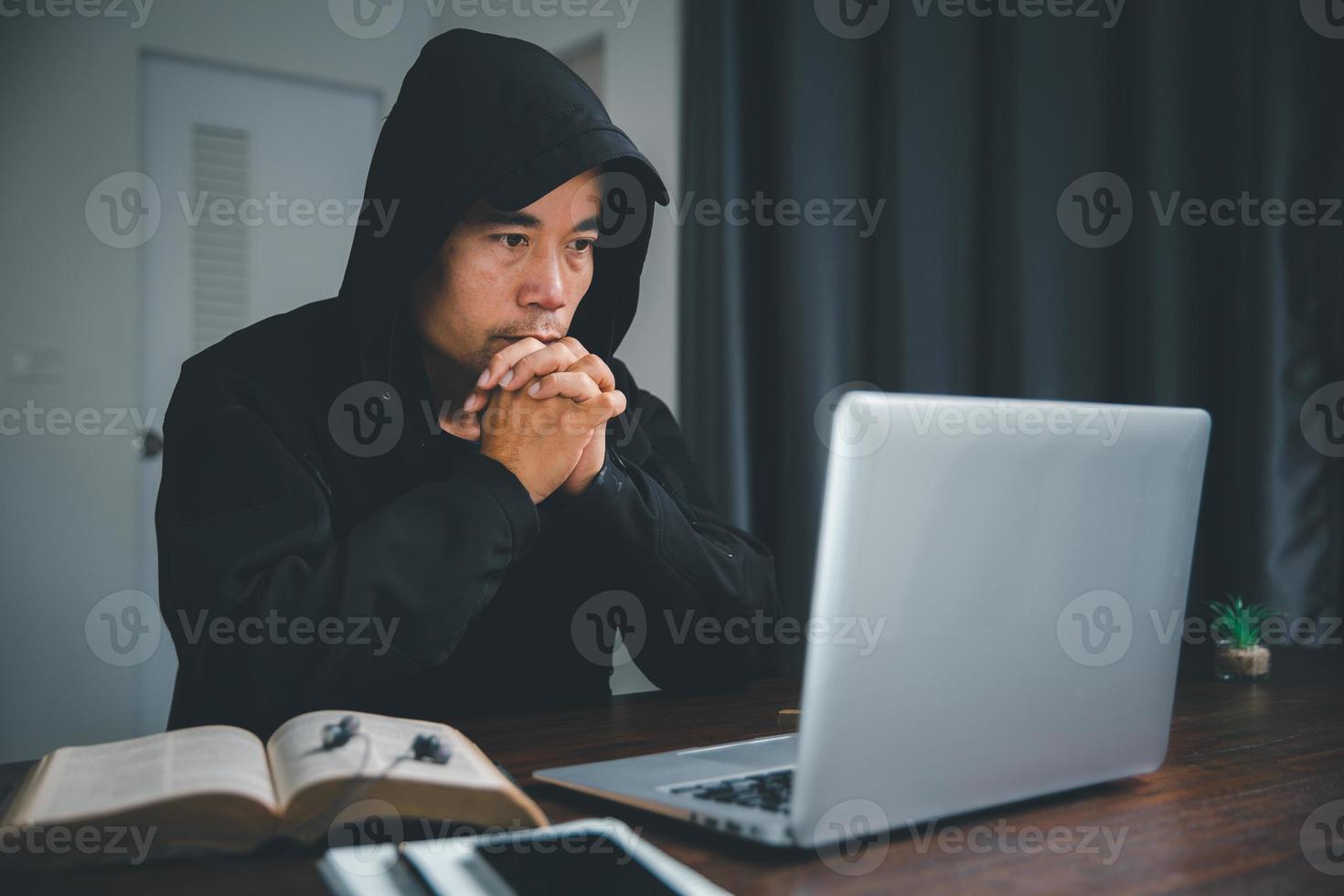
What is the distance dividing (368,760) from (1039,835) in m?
0.39

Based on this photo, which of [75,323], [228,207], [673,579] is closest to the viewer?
[673,579]

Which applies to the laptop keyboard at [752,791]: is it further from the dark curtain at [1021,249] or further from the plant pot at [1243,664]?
the dark curtain at [1021,249]

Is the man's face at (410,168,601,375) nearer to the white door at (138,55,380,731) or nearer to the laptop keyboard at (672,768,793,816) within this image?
the laptop keyboard at (672,768,793,816)

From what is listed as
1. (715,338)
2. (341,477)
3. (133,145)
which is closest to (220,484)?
(341,477)

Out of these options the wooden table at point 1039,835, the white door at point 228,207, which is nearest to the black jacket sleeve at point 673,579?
the wooden table at point 1039,835

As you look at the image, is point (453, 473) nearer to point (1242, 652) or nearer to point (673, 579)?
point (673, 579)

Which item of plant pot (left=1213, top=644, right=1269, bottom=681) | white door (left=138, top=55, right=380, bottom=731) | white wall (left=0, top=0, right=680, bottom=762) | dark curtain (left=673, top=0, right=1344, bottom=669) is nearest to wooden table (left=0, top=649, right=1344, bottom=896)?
plant pot (left=1213, top=644, right=1269, bottom=681)

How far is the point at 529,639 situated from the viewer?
1427 millimetres

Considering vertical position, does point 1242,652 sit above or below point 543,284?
below

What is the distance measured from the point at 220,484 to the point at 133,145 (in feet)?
7.49

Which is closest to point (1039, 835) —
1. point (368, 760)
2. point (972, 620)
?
point (972, 620)

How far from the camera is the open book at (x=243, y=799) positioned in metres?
0.56

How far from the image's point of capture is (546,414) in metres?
1.17

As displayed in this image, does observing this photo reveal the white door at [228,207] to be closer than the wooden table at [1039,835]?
No
